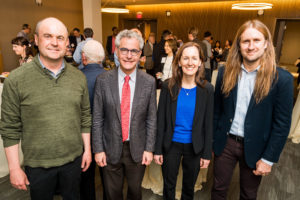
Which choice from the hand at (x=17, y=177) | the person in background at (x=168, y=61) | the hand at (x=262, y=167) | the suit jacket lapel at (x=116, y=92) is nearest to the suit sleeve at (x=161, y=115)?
the suit jacket lapel at (x=116, y=92)

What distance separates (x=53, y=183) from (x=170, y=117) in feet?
2.99

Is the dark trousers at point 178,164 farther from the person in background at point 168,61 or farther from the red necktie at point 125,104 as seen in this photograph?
the person in background at point 168,61

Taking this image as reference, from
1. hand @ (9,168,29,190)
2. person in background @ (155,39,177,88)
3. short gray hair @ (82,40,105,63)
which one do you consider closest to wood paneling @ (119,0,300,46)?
person in background @ (155,39,177,88)

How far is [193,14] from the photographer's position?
1017 centimetres

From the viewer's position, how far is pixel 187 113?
1.55m

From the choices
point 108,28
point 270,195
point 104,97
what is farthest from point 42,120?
point 108,28

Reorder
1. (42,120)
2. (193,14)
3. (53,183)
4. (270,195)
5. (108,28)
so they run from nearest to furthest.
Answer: (42,120) < (53,183) < (270,195) < (193,14) < (108,28)

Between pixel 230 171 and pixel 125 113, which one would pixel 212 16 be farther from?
pixel 125 113

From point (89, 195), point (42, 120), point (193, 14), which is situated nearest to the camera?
point (42, 120)

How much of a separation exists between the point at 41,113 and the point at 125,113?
515mm

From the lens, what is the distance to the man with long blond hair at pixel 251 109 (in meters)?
1.33

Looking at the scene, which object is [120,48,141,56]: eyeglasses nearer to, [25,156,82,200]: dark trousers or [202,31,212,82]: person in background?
[25,156,82,200]: dark trousers

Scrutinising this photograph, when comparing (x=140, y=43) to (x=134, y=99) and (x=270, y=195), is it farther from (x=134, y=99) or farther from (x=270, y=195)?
(x=270, y=195)

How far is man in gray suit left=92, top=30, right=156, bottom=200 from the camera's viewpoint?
136cm
